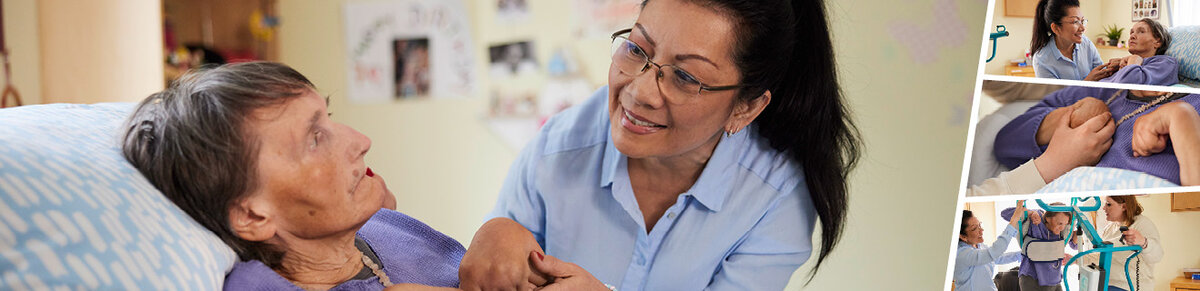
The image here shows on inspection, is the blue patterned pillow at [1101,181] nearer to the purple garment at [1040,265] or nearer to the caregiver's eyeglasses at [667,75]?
the purple garment at [1040,265]

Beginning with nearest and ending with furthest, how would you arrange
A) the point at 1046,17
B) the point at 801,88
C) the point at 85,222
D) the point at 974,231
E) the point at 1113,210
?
the point at 85,222 < the point at 801,88 < the point at 1046,17 < the point at 1113,210 < the point at 974,231

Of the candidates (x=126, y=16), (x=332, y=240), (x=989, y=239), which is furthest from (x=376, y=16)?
(x=332, y=240)

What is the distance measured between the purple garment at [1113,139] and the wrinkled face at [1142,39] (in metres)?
0.08

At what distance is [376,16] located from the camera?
3.42m

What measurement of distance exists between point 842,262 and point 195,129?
76.7 inches

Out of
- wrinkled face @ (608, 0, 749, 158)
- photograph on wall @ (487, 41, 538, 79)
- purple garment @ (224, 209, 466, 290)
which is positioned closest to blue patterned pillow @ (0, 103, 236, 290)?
purple garment @ (224, 209, 466, 290)

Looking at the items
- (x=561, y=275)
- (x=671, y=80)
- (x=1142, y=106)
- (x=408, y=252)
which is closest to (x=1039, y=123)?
(x=1142, y=106)

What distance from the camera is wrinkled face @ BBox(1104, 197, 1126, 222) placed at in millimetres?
1631

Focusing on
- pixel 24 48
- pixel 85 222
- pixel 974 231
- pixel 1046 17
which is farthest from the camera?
pixel 24 48

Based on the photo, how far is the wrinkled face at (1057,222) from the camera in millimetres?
1640

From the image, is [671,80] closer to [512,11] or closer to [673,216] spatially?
[673,216]

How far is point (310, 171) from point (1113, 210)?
1.44m

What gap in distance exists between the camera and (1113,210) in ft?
5.36

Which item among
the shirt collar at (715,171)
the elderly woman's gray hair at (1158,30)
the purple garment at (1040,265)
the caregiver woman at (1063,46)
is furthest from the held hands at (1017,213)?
the shirt collar at (715,171)
